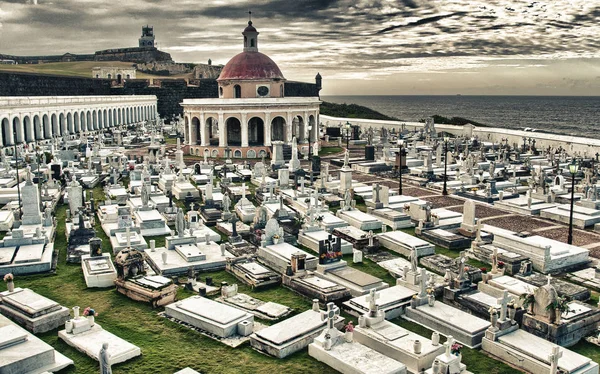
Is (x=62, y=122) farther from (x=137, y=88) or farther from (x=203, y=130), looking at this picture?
(x=137, y=88)

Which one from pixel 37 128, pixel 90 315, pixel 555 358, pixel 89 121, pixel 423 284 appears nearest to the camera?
pixel 555 358

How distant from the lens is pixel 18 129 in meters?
43.9

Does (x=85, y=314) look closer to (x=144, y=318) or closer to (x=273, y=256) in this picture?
(x=144, y=318)

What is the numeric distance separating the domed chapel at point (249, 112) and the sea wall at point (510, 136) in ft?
44.3

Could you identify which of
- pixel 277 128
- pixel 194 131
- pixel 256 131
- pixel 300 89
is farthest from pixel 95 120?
pixel 300 89

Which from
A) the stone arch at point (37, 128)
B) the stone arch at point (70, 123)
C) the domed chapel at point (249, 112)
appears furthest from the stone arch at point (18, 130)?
the domed chapel at point (249, 112)

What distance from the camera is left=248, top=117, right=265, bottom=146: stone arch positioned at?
44.6 metres

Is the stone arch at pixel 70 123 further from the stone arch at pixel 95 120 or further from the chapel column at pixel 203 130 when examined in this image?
the chapel column at pixel 203 130

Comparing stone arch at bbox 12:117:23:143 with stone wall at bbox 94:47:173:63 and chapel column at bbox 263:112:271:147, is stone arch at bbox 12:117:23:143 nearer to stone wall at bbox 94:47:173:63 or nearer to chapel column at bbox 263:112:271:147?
chapel column at bbox 263:112:271:147

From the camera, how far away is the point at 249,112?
40.8 m

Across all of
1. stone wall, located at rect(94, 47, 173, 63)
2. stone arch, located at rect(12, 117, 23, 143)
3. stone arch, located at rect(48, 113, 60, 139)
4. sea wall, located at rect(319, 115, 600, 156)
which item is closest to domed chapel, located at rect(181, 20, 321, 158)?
sea wall, located at rect(319, 115, 600, 156)

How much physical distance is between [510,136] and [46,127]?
42327 millimetres

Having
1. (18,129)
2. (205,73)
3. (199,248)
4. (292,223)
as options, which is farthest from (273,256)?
(205,73)

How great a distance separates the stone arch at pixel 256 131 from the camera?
44562 millimetres
